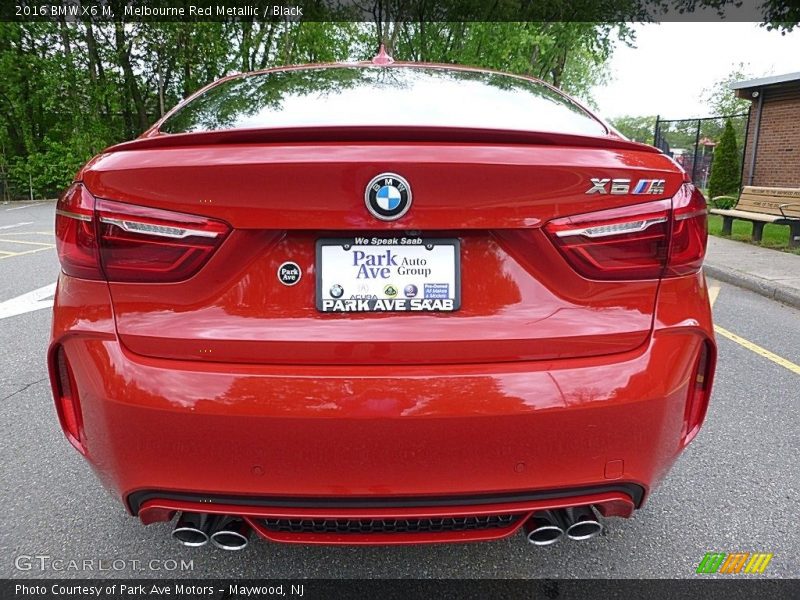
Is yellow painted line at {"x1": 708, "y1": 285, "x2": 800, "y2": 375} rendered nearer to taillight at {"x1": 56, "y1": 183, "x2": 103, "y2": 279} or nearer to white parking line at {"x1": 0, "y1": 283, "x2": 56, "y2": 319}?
taillight at {"x1": 56, "y1": 183, "x2": 103, "y2": 279}

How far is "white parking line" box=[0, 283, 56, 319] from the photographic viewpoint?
17.3 feet

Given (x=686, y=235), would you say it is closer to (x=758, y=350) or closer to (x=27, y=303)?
(x=758, y=350)

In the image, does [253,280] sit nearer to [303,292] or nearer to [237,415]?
[303,292]

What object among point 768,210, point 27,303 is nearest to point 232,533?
point 27,303

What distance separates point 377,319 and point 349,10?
1161 inches

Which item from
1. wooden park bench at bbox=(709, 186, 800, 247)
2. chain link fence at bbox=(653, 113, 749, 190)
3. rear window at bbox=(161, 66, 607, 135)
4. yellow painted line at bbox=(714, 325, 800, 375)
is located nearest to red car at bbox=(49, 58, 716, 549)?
rear window at bbox=(161, 66, 607, 135)

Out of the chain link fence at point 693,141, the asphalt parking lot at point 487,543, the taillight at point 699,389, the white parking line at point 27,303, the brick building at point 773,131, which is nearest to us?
the taillight at point 699,389

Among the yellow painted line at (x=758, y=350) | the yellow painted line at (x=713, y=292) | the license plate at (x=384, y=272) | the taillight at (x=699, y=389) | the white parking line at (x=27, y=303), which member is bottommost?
the yellow painted line at (x=713, y=292)

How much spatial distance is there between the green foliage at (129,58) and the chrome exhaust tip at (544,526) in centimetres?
2093

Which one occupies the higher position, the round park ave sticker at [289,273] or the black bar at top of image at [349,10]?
the black bar at top of image at [349,10]

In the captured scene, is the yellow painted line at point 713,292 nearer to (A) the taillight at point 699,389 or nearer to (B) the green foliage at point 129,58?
(A) the taillight at point 699,389

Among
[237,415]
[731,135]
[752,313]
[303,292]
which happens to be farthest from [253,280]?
[731,135]

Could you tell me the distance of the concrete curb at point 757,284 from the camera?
20.5 ft

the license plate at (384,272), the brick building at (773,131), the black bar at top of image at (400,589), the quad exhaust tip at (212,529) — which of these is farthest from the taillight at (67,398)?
the brick building at (773,131)
